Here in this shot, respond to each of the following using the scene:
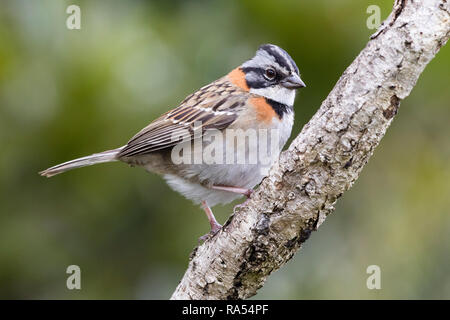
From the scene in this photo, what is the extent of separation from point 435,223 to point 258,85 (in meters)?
2.09

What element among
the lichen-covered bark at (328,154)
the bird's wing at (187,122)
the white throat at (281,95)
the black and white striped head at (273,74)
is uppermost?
the black and white striped head at (273,74)

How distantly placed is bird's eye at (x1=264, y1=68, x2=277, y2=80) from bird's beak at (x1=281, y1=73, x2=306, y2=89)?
0.14 meters

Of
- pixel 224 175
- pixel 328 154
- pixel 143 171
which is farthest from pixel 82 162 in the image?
pixel 328 154

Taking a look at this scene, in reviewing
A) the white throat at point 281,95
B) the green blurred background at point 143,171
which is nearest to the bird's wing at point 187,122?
the green blurred background at point 143,171

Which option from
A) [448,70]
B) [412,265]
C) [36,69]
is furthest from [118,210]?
[448,70]

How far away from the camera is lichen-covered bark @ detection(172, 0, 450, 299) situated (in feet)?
9.86

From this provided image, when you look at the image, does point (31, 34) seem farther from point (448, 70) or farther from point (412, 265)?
point (412, 265)

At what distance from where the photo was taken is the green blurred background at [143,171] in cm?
471

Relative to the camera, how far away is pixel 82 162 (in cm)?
471

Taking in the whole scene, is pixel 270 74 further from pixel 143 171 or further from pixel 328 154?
pixel 328 154

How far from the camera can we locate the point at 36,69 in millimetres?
4754

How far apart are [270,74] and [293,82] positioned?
12.6 inches

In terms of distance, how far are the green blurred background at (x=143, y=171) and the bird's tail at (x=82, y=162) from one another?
136 millimetres

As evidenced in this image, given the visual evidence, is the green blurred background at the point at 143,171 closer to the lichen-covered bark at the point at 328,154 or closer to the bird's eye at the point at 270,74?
the bird's eye at the point at 270,74
